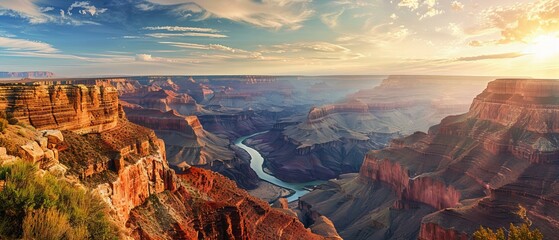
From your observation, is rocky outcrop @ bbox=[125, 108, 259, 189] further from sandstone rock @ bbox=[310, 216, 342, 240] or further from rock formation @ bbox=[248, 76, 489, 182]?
sandstone rock @ bbox=[310, 216, 342, 240]

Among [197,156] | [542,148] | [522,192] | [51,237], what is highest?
[51,237]

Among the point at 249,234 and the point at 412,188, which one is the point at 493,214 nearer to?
the point at 412,188

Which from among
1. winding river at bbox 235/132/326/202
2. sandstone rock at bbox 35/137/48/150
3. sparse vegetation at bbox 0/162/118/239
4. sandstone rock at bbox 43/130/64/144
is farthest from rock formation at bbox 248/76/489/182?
sparse vegetation at bbox 0/162/118/239

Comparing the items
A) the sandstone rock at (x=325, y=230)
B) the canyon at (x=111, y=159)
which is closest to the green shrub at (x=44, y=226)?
the canyon at (x=111, y=159)

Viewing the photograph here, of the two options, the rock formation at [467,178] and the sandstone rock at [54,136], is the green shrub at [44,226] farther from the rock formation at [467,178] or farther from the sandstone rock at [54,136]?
the rock formation at [467,178]

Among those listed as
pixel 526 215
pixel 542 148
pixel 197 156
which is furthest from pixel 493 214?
pixel 197 156

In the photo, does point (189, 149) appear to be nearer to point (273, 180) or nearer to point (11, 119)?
point (273, 180)
